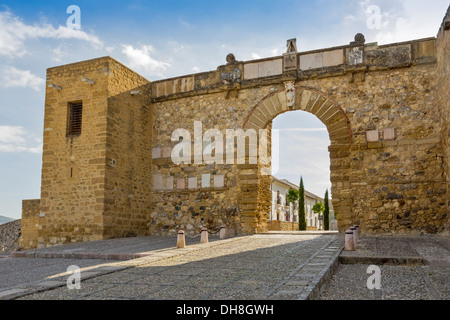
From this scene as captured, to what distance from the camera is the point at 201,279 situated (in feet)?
15.0

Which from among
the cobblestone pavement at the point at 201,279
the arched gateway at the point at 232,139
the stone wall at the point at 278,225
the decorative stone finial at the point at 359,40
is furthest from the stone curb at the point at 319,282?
the stone wall at the point at 278,225

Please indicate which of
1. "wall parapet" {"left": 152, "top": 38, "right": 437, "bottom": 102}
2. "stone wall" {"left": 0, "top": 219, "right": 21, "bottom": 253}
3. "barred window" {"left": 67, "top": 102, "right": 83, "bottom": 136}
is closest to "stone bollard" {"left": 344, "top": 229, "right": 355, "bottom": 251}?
"wall parapet" {"left": 152, "top": 38, "right": 437, "bottom": 102}

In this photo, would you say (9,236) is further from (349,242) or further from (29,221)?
(349,242)

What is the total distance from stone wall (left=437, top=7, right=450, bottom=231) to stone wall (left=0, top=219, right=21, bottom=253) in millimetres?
15802

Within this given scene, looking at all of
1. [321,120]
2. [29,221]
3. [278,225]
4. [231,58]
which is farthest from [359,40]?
[278,225]

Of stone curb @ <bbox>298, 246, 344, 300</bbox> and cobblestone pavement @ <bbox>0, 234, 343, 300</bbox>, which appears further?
cobblestone pavement @ <bbox>0, 234, 343, 300</bbox>

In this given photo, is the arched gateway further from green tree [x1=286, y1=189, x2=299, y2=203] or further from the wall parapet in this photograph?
green tree [x1=286, y1=189, x2=299, y2=203]

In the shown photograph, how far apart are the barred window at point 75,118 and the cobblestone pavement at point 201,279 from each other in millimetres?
6355

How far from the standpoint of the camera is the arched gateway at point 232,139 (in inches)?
396

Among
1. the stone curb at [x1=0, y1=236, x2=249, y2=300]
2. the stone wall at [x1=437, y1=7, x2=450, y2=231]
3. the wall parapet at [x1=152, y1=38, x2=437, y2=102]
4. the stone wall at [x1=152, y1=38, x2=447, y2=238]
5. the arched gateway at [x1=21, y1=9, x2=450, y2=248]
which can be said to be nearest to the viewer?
the stone curb at [x1=0, y1=236, x2=249, y2=300]

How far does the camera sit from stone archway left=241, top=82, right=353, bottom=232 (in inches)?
415

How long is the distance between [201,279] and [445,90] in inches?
305
